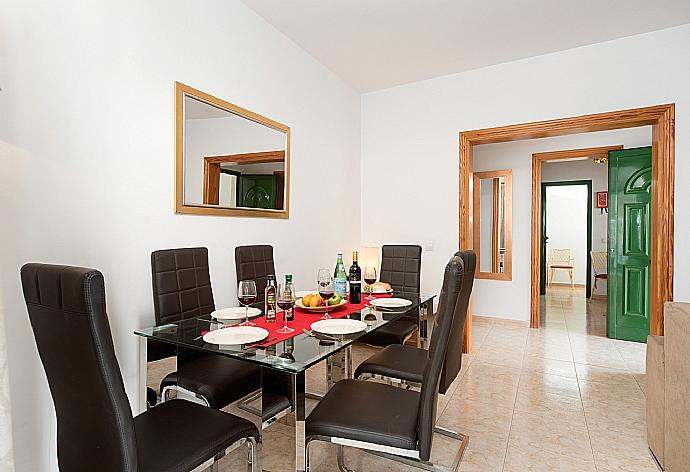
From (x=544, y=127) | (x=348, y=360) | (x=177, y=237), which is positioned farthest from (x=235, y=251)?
(x=544, y=127)

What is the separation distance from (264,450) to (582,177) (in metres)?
8.11

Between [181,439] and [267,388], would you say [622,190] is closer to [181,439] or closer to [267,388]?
[267,388]

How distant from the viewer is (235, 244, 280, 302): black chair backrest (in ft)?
8.79

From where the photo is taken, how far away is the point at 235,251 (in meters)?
2.70

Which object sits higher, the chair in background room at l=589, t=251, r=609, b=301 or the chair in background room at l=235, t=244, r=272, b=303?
the chair in background room at l=235, t=244, r=272, b=303

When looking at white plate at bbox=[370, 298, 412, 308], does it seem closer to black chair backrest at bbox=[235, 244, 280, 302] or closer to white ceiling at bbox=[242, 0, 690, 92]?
black chair backrest at bbox=[235, 244, 280, 302]

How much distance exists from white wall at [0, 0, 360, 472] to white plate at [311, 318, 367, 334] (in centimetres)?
111

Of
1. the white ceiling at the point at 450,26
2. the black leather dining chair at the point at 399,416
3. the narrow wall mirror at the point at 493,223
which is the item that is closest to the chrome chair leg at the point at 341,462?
the black leather dining chair at the point at 399,416

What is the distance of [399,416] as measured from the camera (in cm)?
160

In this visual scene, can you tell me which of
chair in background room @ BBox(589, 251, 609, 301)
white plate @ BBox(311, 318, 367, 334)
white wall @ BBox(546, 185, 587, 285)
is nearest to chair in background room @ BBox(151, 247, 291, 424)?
white plate @ BBox(311, 318, 367, 334)

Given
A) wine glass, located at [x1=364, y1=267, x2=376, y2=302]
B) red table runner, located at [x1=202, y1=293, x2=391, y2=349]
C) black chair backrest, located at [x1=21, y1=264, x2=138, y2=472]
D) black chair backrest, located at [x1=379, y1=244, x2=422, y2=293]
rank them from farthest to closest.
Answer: black chair backrest, located at [x1=379, y1=244, x2=422, y2=293], wine glass, located at [x1=364, y1=267, x2=376, y2=302], red table runner, located at [x1=202, y1=293, x2=391, y2=349], black chair backrest, located at [x1=21, y1=264, x2=138, y2=472]

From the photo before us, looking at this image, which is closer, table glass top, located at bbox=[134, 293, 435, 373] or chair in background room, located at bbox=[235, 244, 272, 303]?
table glass top, located at bbox=[134, 293, 435, 373]

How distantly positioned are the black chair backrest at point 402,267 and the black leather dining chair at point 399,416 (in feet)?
5.79

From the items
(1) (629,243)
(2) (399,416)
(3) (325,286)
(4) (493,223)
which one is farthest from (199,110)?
(1) (629,243)
